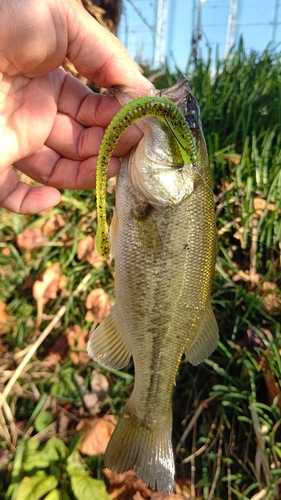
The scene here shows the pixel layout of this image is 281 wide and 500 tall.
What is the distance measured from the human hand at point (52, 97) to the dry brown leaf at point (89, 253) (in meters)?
0.78

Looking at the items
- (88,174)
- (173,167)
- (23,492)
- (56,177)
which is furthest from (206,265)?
(23,492)

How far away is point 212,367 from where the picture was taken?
2.31 metres

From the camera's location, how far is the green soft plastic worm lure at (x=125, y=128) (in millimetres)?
1117

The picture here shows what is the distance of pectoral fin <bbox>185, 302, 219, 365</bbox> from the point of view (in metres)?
1.59

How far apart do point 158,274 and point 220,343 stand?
1.03 metres

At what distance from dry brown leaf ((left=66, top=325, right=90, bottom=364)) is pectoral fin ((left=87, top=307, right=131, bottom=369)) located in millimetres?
896

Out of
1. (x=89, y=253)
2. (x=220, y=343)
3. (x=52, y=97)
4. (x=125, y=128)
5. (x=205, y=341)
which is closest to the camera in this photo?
(x=125, y=128)

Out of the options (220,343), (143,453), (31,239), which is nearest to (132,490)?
(143,453)

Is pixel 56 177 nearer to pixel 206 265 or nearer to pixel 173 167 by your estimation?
pixel 173 167

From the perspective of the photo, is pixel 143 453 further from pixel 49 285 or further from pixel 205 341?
pixel 49 285

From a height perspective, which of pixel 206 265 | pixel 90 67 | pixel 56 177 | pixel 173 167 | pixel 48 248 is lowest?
pixel 48 248

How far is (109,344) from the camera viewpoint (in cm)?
164

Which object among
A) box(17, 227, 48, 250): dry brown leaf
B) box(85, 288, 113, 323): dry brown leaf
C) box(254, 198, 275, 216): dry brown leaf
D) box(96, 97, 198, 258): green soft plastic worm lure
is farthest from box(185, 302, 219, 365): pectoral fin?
box(17, 227, 48, 250): dry brown leaf

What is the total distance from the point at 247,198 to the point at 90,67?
4.71ft
